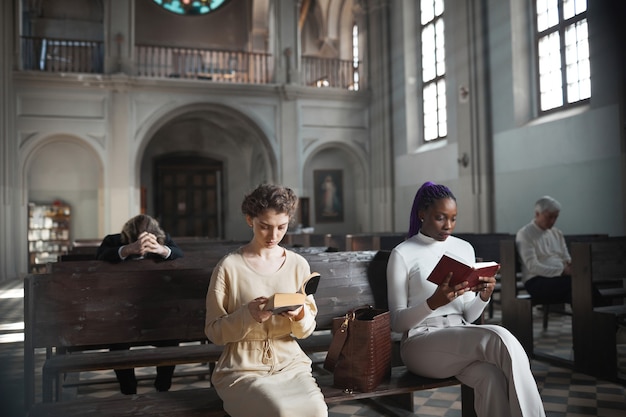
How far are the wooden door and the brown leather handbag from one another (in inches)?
635

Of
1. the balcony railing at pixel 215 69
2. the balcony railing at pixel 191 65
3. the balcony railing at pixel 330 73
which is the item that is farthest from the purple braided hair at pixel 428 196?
the balcony railing at pixel 330 73

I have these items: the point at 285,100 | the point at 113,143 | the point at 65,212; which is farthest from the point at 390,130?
the point at 65,212

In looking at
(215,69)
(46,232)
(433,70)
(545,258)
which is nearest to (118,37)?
(215,69)

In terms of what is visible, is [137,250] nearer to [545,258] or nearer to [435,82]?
[545,258]

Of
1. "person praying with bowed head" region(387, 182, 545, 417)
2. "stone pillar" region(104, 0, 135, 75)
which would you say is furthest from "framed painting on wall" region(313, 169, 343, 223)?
"person praying with bowed head" region(387, 182, 545, 417)

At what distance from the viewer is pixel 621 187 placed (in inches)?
325

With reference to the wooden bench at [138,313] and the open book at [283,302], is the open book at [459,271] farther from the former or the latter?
the open book at [283,302]

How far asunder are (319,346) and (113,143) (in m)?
11.9

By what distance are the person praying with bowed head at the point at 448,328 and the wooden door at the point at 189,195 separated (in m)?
15.9

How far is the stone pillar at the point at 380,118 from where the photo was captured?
15672 millimetres

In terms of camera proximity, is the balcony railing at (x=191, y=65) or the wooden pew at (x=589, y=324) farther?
the balcony railing at (x=191, y=65)

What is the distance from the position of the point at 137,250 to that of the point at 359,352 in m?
2.15

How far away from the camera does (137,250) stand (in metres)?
4.13

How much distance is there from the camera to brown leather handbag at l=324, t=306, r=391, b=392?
8.55ft
